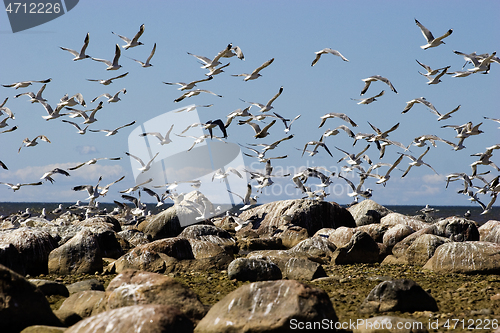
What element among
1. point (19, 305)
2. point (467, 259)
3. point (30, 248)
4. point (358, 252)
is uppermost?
point (19, 305)

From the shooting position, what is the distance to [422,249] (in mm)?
13633

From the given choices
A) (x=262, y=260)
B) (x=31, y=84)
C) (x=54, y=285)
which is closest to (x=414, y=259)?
(x=262, y=260)

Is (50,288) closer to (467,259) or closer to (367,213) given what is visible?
(467,259)

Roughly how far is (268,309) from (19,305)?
3410mm

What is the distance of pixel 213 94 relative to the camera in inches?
648

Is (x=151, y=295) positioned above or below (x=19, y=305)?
below

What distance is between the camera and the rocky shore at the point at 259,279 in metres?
6.46

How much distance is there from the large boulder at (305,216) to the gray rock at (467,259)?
8.06 m

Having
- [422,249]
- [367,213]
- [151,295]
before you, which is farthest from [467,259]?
[367,213]

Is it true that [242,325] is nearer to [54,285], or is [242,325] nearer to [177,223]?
[54,285]

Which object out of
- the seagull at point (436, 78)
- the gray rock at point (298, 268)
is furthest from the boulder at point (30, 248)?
the seagull at point (436, 78)

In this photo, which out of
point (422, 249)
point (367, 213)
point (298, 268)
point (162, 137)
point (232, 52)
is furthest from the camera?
point (367, 213)

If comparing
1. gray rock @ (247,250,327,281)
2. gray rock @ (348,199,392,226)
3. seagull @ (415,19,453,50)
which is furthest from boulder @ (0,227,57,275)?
gray rock @ (348,199,392,226)

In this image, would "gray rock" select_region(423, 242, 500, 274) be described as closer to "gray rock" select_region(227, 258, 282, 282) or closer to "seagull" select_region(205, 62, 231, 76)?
"gray rock" select_region(227, 258, 282, 282)
